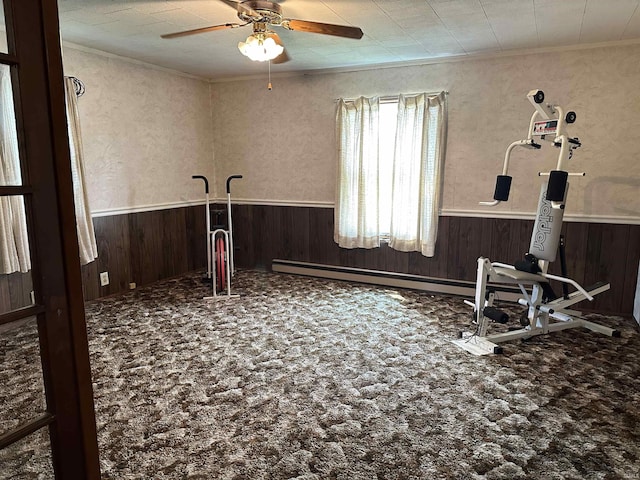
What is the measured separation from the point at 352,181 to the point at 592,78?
246cm

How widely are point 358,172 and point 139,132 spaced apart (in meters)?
2.42

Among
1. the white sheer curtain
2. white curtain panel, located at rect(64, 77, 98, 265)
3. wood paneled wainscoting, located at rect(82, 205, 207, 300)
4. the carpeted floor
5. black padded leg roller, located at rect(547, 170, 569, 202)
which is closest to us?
the carpeted floor

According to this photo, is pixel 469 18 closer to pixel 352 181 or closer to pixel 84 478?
pixel 352 181

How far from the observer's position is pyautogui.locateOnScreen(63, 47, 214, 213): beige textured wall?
4305 mm

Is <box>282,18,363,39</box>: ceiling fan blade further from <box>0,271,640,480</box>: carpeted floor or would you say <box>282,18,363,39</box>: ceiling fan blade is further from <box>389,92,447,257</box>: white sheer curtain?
<box>0,271,640,480</box>: carpeted floor

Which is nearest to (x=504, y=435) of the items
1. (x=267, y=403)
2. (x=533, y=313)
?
(x=267, y=403)

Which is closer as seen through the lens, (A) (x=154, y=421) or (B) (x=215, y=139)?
(A) (x=154, y=421)

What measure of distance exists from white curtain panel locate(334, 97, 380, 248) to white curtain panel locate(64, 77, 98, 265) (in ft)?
8.45

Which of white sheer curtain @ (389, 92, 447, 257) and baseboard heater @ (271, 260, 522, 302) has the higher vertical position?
white sheer curtain @ (389, 92, 447, 257)

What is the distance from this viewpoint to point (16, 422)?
129cm

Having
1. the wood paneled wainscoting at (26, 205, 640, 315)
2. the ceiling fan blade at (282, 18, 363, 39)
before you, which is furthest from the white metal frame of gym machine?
the ceiling fan blade at (282, 18, 363, 39)

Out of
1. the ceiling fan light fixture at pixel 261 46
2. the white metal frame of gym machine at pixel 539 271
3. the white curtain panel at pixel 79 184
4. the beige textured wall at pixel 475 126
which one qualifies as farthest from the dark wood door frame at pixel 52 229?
the beige textured wall at pixel 475 126

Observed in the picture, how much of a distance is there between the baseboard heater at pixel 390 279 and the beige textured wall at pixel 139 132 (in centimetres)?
159

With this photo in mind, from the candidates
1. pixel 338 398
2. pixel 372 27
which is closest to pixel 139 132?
pixel 372 27
